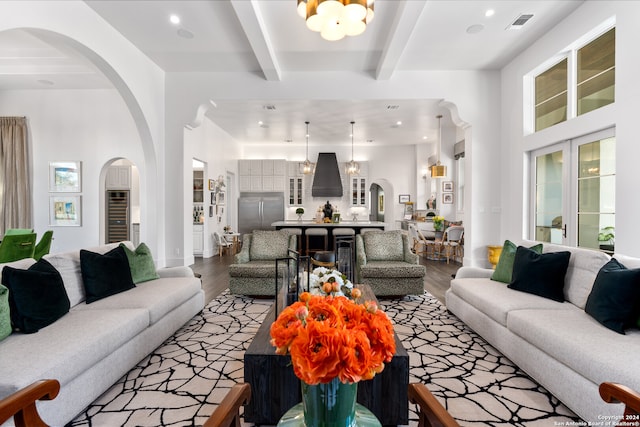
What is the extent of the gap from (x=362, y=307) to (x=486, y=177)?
5498 mm

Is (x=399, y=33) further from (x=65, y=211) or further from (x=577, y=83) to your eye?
(x=65, y=211)

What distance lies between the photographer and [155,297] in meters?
2.72

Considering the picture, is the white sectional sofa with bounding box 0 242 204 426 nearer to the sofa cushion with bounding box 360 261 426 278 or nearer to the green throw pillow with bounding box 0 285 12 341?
the green throw pillow with bounding box 0 285 12 341

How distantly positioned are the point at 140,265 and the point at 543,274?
3.86 meters

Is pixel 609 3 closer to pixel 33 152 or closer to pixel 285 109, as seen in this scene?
pixel 285 109

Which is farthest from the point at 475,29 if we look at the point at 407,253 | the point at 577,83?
the point at 407,253

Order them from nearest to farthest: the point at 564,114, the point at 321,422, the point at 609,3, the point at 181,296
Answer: the point at 321,422 < the point at 181,296 < the point at 609,3 < the point at 564,114

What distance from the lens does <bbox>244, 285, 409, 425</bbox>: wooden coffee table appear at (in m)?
1.76

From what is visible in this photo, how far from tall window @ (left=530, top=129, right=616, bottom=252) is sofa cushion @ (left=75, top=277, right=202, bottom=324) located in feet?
15.6

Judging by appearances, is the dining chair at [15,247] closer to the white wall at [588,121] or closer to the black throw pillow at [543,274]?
the black throw pillow at [543,274]

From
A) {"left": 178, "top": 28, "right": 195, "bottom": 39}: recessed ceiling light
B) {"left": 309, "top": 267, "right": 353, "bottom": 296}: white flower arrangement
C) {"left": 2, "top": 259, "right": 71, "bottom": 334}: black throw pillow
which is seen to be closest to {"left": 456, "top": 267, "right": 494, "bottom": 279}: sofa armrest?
{"left": 309, "top": 267, "right": 353, "bottom": 296}: white flower arrangement

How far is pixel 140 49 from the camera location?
188 inches

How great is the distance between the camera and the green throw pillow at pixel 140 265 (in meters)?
3.16

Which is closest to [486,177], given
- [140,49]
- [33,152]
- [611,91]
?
[611,91]
